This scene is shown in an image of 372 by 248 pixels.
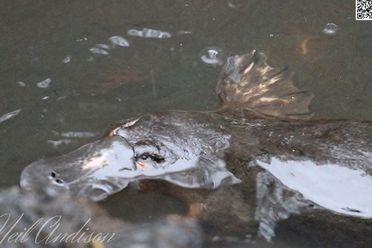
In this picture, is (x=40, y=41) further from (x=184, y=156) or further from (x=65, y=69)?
(x=184, y=156)

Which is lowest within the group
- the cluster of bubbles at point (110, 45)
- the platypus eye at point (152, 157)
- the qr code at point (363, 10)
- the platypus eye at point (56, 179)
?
the platypus eye at point (56, 179)

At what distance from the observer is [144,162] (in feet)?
8.78

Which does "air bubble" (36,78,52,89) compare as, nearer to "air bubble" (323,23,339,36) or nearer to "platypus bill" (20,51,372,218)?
"platypus bill" (20,51,372,218)

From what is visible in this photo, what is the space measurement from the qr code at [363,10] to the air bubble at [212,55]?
92 centimetres

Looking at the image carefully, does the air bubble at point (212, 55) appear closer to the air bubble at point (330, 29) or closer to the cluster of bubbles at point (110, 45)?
the cluster of bubbles at point (110, 45)

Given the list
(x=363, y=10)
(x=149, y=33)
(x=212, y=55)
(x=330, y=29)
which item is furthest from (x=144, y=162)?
(x=363, y=10)

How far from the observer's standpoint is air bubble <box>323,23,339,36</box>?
380 cm

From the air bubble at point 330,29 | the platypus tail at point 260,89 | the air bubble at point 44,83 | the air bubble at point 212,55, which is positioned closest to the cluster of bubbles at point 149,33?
the air bubble at point 212,55

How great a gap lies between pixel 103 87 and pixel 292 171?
4.23ft

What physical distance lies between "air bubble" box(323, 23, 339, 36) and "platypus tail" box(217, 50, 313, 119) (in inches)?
18.7

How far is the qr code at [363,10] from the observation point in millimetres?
3903

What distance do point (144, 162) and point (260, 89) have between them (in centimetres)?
98

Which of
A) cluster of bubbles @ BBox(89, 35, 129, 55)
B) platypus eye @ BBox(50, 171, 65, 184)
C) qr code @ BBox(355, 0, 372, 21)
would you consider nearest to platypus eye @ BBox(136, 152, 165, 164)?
platypus eye @ BBox(50, 171, 65, 184)

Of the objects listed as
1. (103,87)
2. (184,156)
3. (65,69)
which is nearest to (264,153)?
(184,156)
